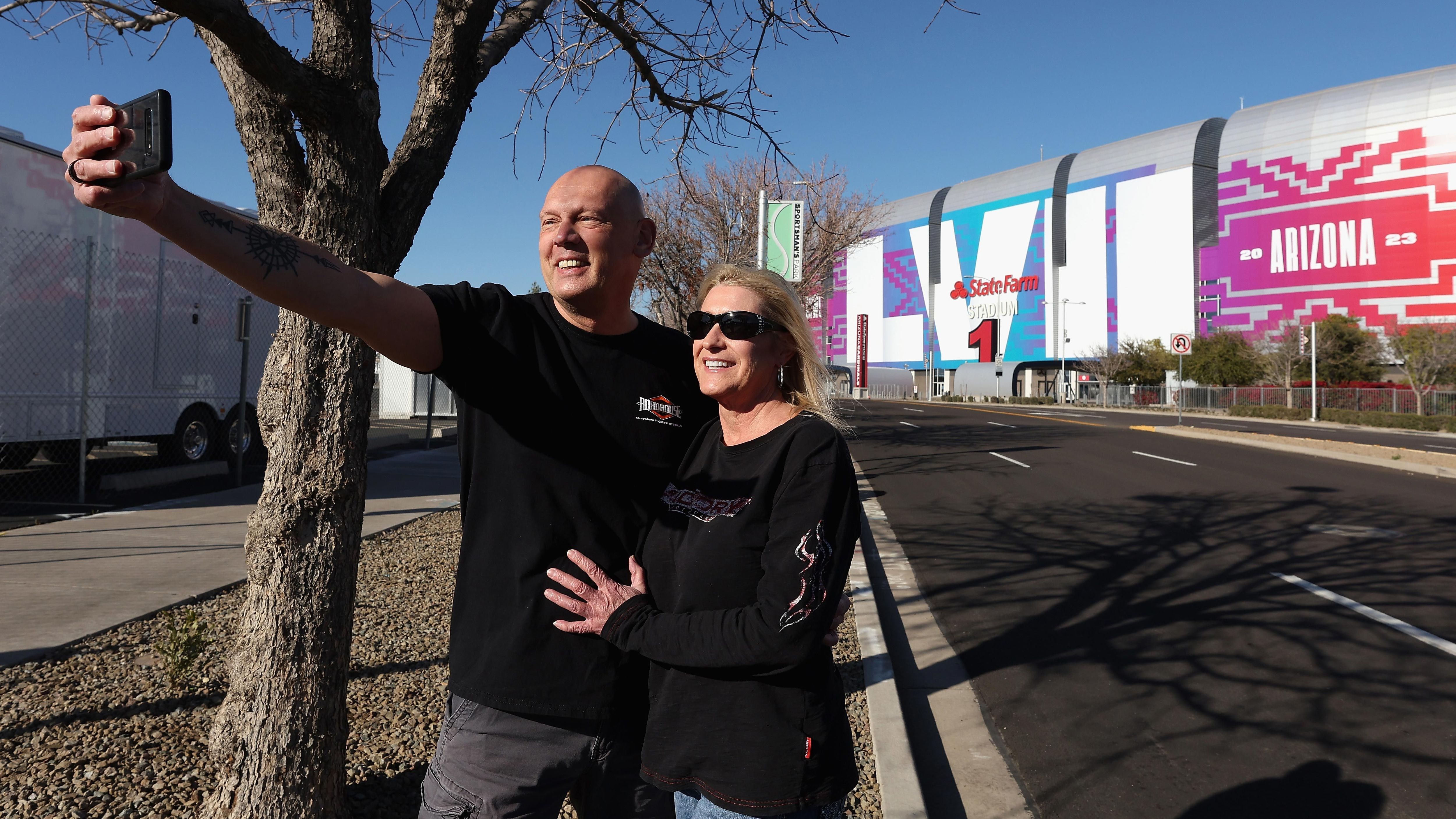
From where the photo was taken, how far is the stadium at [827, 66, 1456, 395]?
169ft

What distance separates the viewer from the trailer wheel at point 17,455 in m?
10.2

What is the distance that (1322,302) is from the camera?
53.6 metres

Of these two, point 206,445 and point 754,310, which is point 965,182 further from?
point 754,310

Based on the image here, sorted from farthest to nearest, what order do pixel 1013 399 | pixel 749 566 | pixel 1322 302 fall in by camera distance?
pixel 1013 399 < pixel 1322 302 < pixel 749 566

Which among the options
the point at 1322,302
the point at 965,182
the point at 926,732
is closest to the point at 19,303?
the point at 926,732

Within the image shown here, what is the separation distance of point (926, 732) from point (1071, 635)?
204cm

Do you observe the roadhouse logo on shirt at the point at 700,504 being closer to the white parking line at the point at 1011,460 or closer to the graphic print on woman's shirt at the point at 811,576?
the graphic print on woman's shirt at the point at 811,576

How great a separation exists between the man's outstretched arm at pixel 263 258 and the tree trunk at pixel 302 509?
1.19 metres

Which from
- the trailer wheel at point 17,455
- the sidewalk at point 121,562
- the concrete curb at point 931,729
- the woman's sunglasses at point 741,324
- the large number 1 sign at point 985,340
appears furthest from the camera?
the large number 1 sign at point 985,340

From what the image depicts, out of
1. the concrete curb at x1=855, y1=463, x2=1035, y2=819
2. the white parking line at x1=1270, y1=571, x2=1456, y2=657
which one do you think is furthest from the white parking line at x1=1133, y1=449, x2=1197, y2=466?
the concrete curb at x1=855, y1=463, x2=1035, y2=819

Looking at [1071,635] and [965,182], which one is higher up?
[965,182]

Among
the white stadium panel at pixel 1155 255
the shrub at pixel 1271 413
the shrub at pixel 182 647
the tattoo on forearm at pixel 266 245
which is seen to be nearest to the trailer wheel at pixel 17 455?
the shrub at pixel 182 647

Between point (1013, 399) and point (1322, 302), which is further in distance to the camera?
point (1013, 399)

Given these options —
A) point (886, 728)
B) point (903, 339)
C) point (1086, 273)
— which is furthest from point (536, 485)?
point (903, 339)
